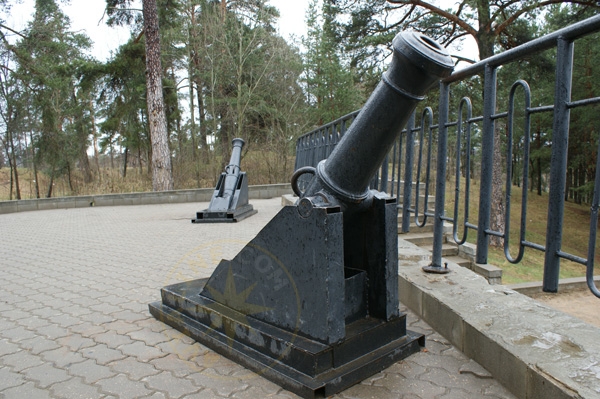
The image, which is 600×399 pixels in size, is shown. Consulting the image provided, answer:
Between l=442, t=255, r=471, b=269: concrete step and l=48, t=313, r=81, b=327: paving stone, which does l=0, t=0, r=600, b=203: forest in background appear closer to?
l=442, t=255, r=471, b=269: concrete step

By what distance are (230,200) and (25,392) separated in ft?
24.3

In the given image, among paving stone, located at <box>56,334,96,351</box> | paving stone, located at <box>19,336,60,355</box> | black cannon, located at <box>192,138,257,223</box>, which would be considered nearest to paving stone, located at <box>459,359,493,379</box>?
paving stone, located at <box>56,334,96,351</box>

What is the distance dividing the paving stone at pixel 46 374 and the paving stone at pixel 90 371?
5cm

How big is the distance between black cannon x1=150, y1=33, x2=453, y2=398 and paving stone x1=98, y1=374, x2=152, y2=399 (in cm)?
49

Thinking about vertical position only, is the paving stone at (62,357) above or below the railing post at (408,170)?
below

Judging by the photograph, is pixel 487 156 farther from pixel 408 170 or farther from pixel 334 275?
pixel 334 275

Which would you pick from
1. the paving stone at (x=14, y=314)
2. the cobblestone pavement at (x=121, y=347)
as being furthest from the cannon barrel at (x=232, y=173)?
the paving stone at (x=14, y=314)

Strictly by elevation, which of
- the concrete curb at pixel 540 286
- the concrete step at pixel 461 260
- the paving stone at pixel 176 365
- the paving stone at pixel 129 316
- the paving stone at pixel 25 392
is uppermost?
the paving stone at pixel 176 365

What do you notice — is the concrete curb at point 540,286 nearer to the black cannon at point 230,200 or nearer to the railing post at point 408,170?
the railing post at point 408,170

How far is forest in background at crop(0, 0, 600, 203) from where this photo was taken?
41.0 feet

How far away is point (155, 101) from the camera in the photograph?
1477 centimetres

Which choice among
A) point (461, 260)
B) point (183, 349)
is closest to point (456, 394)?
point (183, 349)

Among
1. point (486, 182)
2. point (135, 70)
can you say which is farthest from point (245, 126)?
point (486, 182)

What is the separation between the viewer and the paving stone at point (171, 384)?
2.10 m
